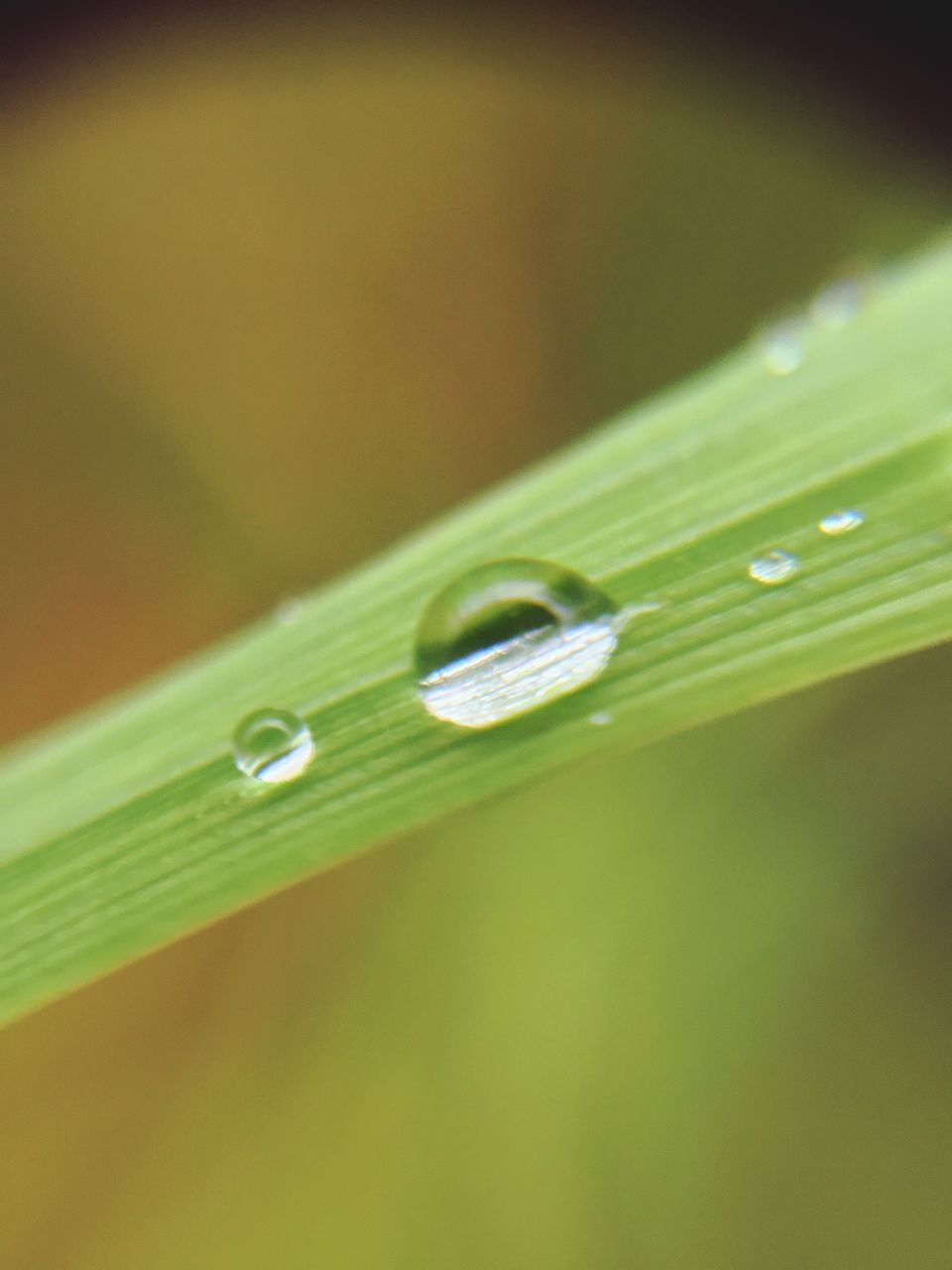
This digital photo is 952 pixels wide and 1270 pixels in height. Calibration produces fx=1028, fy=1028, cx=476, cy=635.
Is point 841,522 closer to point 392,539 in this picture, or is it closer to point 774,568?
point 774,568

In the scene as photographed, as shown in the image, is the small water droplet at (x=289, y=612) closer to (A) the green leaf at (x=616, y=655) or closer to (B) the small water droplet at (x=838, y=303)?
(A) the green leaf at (x=616, y=655)

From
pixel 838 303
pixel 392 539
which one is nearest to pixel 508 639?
pixel 838 303

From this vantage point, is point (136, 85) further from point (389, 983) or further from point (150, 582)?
point (389, 983)

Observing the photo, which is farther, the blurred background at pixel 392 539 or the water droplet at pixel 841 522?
the blurred background at pixel 392 539

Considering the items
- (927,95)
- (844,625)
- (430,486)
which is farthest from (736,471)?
(927,95)

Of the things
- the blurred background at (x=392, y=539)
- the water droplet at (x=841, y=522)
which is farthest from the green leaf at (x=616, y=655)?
the blurred background at (x=392, y=539)

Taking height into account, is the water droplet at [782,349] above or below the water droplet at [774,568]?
above

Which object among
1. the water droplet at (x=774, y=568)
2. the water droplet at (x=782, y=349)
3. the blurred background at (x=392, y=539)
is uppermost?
the blurred background at (x=392, y=539)
